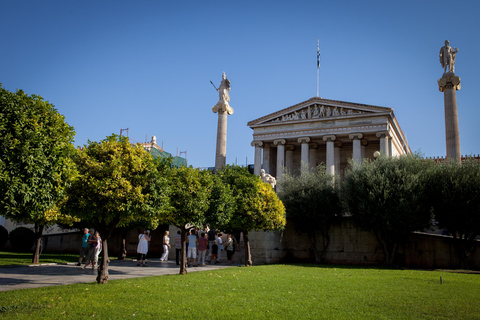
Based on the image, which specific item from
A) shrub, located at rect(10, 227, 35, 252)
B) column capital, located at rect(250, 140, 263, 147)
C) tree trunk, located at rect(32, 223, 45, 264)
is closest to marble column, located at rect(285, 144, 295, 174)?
column capital, located at rect(250, 140, 263, 147)

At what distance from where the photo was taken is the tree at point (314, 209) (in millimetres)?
24938

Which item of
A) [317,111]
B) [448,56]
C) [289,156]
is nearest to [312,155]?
[289,156]

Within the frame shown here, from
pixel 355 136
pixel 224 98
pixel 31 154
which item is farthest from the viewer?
pixel 355 136

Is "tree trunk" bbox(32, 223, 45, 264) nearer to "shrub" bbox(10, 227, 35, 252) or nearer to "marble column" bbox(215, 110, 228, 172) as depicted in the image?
"shrub" bbox(10, 227, 35, 252)

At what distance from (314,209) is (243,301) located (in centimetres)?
1634

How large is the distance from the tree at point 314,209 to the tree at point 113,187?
14238 mm

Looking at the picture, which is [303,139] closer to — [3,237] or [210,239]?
[210,239]

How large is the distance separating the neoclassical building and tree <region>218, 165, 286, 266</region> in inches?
880

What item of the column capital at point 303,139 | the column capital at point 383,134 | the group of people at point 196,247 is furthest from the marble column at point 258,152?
the group of people at point 196,247

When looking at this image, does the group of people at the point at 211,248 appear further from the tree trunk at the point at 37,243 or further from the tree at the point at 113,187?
the tree at the point at 113,187

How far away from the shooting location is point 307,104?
156 feet

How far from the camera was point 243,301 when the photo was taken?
30.0ft

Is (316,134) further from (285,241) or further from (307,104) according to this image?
(285,241)

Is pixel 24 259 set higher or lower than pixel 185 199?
lower
